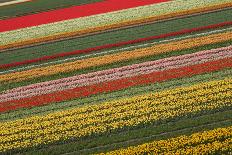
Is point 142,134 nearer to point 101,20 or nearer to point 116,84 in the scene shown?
point 116,84

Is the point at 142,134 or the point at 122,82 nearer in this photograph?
the point at 142,134

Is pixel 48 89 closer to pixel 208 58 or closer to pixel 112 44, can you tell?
pixel 112 44

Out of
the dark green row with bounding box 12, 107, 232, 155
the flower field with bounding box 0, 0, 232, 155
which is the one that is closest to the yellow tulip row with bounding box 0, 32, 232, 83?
the flower field with bounding box 0, 0, 232, 155

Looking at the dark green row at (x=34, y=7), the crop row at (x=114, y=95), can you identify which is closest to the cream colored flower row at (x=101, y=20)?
the dark green row at (x=34, y=7)

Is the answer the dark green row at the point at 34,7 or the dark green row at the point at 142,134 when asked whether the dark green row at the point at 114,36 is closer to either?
the dark green row at the point at 34,7

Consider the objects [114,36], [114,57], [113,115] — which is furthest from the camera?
[114,36]

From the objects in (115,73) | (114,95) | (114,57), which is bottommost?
(114,95)

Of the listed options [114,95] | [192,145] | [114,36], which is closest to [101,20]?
[114,36]
